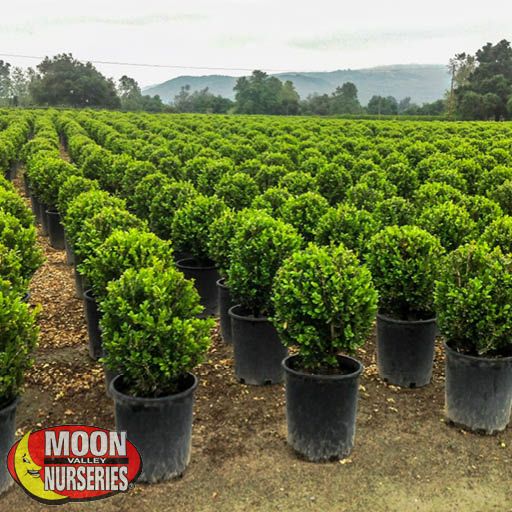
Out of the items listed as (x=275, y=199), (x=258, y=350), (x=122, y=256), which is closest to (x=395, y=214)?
(x=275, y=199)

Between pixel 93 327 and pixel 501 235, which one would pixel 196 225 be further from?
pixel 501 235

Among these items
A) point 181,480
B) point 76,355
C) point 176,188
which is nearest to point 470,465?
point 181,480

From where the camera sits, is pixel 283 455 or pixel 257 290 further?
pixel 257 290

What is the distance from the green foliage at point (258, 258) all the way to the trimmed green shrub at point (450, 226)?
2719mm

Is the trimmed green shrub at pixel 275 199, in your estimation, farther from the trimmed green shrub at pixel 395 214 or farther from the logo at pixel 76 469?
the logo at pixel 76 469

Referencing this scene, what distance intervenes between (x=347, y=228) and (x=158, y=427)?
4.44 metres

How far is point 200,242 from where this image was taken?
976 centimetres

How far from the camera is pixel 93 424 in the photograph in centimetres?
644

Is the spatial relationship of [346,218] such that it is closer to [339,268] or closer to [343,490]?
[339,268]

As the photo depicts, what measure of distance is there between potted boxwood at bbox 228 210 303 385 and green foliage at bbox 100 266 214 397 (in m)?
1.63

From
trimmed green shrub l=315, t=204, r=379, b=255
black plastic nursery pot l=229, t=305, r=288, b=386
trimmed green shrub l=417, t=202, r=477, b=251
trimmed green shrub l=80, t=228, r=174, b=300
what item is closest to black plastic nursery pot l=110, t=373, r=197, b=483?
trimmed green shrub l=80, t=228, r=174, b=300

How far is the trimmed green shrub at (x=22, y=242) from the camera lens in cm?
824

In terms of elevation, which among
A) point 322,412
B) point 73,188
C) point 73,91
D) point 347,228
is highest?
point 73,91

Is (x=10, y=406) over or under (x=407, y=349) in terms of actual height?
over
